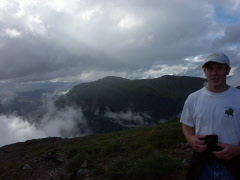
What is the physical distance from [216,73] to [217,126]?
0.88m

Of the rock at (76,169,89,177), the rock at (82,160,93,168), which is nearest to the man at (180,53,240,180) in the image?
the rock at (76,169,89,177)

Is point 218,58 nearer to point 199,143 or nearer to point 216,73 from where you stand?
point 216,73

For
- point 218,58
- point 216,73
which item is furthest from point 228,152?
point 218,58

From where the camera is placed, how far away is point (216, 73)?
3.58m

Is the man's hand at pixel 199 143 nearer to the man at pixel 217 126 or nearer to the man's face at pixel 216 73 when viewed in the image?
the man at pixel 217 126

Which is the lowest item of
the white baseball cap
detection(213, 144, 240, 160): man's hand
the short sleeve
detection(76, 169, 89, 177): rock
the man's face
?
detection(76, 169, 89, 177): rock

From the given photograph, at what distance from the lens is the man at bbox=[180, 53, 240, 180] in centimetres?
343

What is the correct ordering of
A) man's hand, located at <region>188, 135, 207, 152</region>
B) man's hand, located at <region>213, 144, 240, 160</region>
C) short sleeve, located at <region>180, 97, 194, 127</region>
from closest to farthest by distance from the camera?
man's hand, located at <region>213, 144, 240, 160</region> → man's hand, located at <region>188, 135, 207, 152</region> → short sleeve, located at <region>180, 97, 194, 127</region>

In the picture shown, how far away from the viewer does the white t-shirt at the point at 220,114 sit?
3.43 metres

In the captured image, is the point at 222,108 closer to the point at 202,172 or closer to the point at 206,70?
the point at 206,70

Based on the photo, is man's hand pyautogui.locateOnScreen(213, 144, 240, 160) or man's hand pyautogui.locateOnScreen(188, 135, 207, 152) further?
man's hand pyautogui.locateOnScreen(188, 135, 207, 152)

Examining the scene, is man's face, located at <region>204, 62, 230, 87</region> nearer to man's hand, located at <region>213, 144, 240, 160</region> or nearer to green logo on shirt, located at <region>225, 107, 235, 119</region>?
green logo on shirt, located at <region>225, 107, 235, 119</region>

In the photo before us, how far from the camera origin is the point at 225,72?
3656 millimetres

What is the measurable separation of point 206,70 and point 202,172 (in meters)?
1.80
